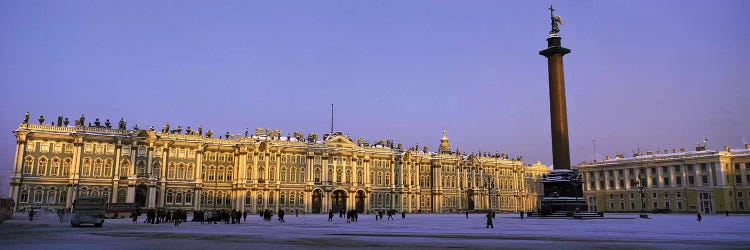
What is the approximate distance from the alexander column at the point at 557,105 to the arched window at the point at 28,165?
57.0 meters

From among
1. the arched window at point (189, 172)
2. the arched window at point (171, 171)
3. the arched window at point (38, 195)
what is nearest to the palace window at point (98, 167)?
the arched window at point (38, 195)

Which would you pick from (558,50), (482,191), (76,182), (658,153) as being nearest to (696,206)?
(658,153)

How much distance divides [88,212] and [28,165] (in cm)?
3863

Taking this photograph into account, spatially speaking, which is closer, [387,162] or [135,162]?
[135,162]

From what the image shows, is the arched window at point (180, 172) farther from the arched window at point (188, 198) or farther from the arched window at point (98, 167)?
the arched window at point (98, 167)

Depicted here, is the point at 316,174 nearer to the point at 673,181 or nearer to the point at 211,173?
the point at 211,173

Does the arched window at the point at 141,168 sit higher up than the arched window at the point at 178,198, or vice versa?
the arched window at the point at 141,168

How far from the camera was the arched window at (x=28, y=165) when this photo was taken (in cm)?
6669

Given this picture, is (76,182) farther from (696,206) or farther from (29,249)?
(696,206)

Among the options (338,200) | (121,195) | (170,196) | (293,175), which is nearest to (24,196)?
(121,195)

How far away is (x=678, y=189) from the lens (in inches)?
3824

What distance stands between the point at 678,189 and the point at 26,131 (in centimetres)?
9491

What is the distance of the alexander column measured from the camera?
45.5 metres

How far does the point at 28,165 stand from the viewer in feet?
220
